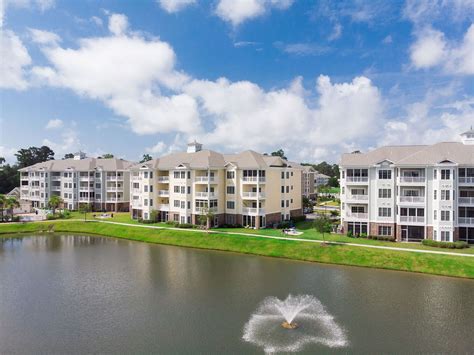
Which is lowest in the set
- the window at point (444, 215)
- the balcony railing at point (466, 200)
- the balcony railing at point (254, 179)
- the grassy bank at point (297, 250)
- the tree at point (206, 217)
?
the grassy bank at point (297, 250)

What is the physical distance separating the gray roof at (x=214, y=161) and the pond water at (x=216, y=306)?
18164mm

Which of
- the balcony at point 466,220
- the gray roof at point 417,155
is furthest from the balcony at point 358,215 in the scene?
the balcony at point 466,220

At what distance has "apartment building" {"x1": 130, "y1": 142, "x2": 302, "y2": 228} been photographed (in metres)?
50.8

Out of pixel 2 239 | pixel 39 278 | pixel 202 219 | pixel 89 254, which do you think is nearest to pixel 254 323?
pixel 39 278

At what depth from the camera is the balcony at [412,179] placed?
40.8 m

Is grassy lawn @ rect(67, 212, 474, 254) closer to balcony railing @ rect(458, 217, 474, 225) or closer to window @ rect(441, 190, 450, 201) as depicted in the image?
balcony railing @ rect(458, 217, 474, 225)

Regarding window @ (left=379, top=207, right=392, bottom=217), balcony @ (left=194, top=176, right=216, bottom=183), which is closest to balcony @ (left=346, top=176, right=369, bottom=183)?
window @ (left=379, top=207, right=392, bottom=217)

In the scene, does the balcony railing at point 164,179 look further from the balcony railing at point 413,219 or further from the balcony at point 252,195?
the balcony railing at point 413,219

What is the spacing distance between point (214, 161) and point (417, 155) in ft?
92.8

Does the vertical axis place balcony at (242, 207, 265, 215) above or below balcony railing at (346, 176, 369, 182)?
below

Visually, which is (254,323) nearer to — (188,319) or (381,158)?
(188,319)

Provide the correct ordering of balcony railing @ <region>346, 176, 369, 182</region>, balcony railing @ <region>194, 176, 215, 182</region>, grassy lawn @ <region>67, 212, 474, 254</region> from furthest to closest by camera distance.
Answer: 1. balcony railing @ <region>194, 176, 215, 182</region>
2. balcony railing @ <region>346, 176, 369, 182</region>
3. grassy lawn @ <region>67, 212, 474, 254</region>

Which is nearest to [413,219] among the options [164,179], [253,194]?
[253,194]

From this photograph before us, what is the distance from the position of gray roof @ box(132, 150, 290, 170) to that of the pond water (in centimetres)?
1816
